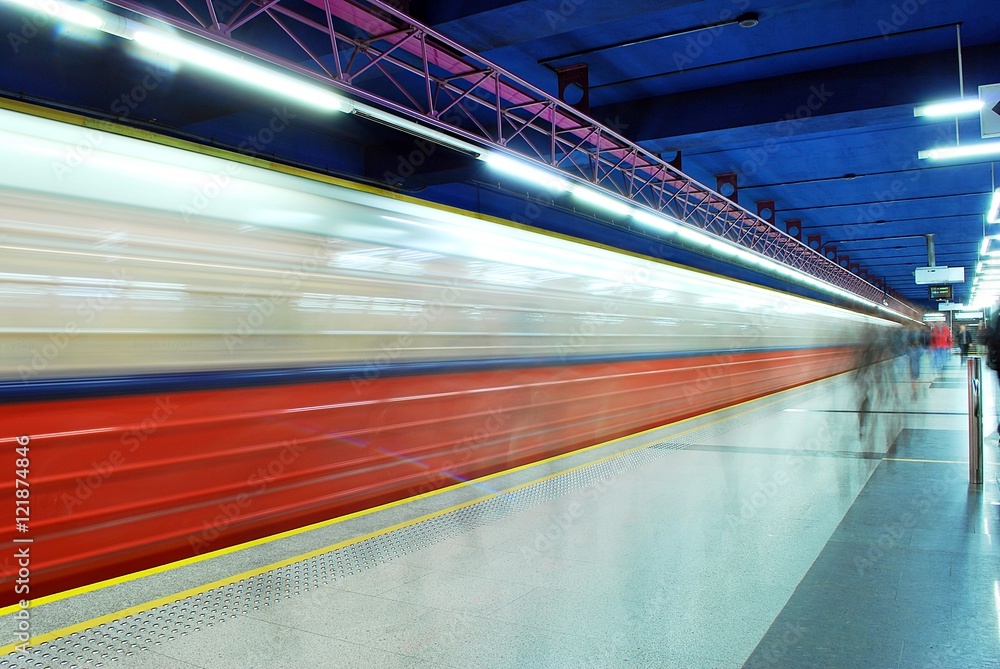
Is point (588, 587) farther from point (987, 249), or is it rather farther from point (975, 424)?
point (987, 249)

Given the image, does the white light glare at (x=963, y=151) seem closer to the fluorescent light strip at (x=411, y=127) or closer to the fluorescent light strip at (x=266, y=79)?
the fluorescent light strip at (x=266, y=79)

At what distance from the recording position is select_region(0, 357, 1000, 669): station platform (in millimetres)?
2670

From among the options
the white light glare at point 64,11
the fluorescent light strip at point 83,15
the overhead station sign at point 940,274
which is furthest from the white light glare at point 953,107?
the overhead station sign at point 940,274

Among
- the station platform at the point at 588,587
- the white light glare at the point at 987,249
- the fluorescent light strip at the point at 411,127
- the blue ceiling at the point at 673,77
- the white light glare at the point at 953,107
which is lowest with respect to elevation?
the station platform at the point at 588,587

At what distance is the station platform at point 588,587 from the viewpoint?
267 cm

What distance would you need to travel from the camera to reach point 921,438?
8156mm

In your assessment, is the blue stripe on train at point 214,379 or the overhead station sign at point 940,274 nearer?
the blue stripe on train at point 214,379

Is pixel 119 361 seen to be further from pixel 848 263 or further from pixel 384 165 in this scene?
pixel 848 263

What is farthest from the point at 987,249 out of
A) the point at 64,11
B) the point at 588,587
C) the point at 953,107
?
the point at 64,11

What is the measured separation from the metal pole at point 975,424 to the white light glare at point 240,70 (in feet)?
18.5

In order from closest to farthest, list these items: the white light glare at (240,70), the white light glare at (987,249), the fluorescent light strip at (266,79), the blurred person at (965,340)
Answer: the fluorescent light strip at (266,79), the white light glare at (240,70), the blurred person at (965,340), the white light glare at (987,249)

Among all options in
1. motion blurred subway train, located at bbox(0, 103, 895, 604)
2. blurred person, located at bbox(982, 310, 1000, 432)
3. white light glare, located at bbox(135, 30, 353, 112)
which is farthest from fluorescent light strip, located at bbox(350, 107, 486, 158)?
blurred person, located at bbox(982, 310, 1000, 432)

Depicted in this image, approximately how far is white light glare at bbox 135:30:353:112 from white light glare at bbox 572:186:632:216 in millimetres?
3665

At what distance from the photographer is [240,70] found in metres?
4.86
